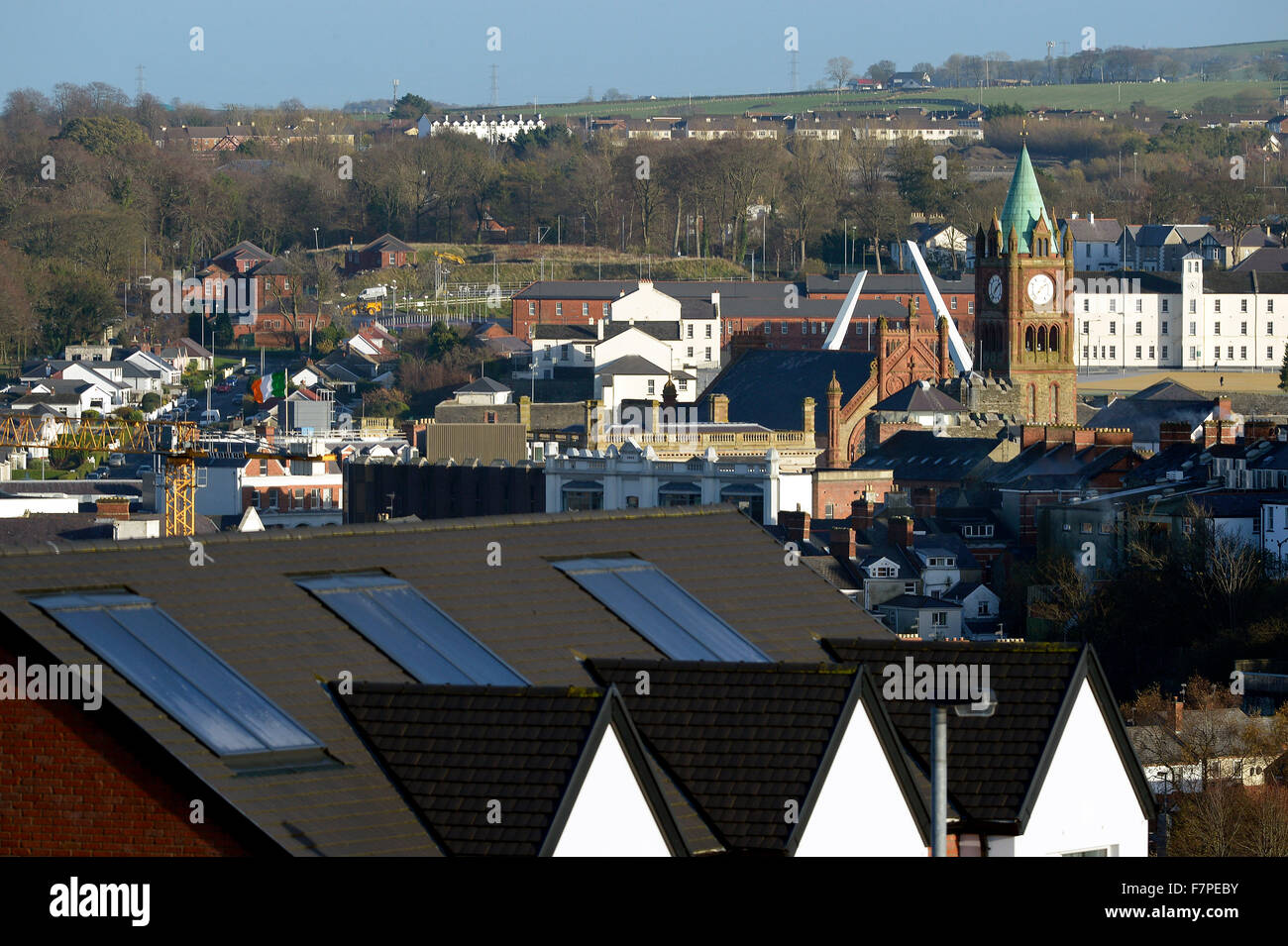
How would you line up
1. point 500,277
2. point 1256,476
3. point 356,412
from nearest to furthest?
point 1256,476
point 356,412
point 500,277

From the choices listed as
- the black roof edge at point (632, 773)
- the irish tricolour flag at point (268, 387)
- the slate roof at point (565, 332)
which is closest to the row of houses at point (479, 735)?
the black roof edge at point (632, 773)

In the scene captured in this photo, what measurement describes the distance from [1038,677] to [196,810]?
368 cm

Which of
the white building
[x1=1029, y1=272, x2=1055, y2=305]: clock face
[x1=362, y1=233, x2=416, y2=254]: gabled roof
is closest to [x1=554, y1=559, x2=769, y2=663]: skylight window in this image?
the white building

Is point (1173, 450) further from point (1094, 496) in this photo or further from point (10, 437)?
point (10, 437)

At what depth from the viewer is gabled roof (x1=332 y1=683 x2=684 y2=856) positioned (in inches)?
423

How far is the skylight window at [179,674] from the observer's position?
11633 mm

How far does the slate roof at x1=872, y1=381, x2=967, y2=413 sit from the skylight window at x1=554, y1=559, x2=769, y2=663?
91.4 metres

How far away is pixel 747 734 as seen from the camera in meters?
11.5

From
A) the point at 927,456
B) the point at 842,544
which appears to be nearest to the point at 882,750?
the point at 842,544

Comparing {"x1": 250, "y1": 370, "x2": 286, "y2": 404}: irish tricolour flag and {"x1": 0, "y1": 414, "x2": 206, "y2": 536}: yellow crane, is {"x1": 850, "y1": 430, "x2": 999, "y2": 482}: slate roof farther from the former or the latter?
{"x1": 250, "y1": 370, "x2": 286, "y2": 404}: irish tricolour flag

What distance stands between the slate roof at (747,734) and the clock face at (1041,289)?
357ft

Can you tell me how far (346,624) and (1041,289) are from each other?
109m

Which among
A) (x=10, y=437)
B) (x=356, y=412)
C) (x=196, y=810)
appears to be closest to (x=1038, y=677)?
(x=196, y=810)
